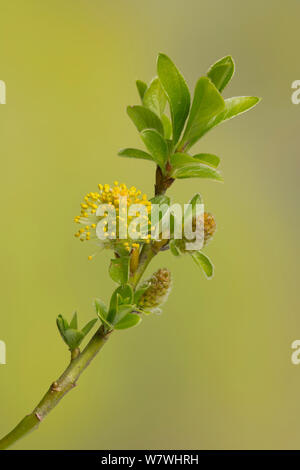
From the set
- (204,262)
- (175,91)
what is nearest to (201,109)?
(175,91)

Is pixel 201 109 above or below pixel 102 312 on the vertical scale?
above

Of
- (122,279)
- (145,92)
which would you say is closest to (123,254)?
(122,279)

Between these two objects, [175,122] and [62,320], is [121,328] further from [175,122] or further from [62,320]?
[175,122]

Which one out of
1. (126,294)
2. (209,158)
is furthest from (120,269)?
(209,158)

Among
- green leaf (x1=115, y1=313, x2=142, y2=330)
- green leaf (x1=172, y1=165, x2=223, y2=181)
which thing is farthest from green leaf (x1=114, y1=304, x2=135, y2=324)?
green leaf (x1=172, y1=165, x2=223, y2=181)

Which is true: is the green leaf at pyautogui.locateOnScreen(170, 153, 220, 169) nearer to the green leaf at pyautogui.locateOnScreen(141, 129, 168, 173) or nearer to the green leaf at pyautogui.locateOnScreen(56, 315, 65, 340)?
the green leaf at pyautogui.locateOnScreen(141, 129, 168, 173)

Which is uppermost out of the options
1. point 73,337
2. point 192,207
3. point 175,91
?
point 175,91

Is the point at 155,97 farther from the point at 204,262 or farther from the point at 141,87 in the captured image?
the point at 204,262
